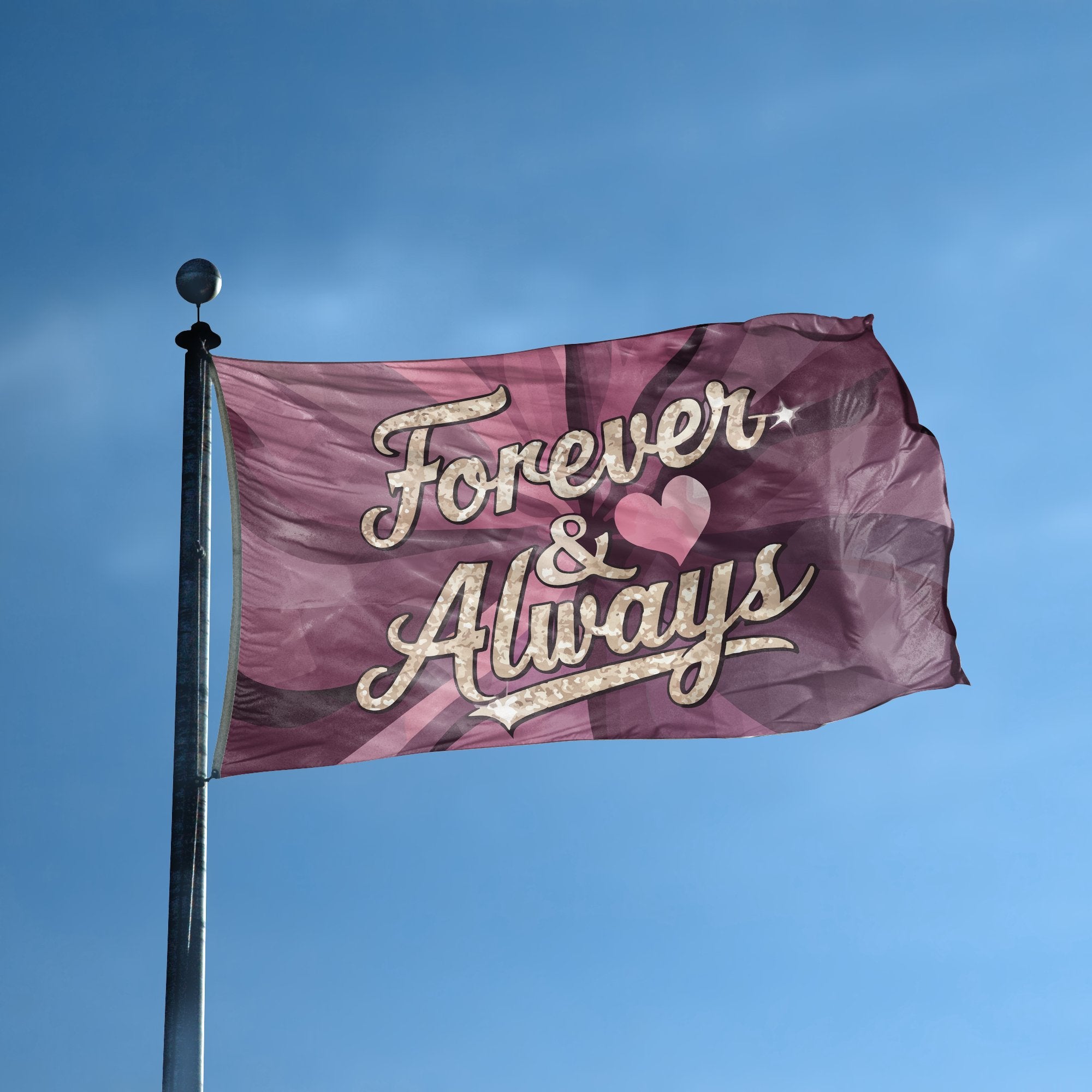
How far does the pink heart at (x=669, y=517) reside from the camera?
14812 millimetres

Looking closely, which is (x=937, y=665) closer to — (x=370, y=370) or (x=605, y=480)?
(x=605, y=480)

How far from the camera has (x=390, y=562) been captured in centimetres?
1406

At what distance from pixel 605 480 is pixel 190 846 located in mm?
5493

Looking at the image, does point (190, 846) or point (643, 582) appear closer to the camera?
point (190, 846)

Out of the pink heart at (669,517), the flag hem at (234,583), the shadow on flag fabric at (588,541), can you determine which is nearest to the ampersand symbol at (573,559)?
the shadow on flag fabric at (588,541)

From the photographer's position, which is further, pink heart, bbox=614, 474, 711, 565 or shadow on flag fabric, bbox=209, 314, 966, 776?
pink heart, bbox=614, 474, 711, 565

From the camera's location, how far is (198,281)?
1378 cm

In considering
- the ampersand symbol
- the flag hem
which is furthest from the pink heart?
the flag hem

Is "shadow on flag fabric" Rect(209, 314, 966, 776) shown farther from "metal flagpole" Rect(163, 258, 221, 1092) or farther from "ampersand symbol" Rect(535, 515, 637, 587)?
"metal flagpole" Rect(163, 258, 221, 1092)

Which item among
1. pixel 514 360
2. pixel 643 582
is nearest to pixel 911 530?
pixel 643 582

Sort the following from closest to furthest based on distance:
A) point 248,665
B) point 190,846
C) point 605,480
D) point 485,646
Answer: point 190,846 < point 248,665 < point 485,646 < point 605,480

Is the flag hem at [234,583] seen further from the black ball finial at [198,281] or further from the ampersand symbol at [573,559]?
the ampersand symbol at [573,559]

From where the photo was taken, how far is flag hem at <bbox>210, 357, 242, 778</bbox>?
12273 millimetres

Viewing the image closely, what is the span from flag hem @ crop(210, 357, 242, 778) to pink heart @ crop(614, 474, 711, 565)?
3.67 meters
